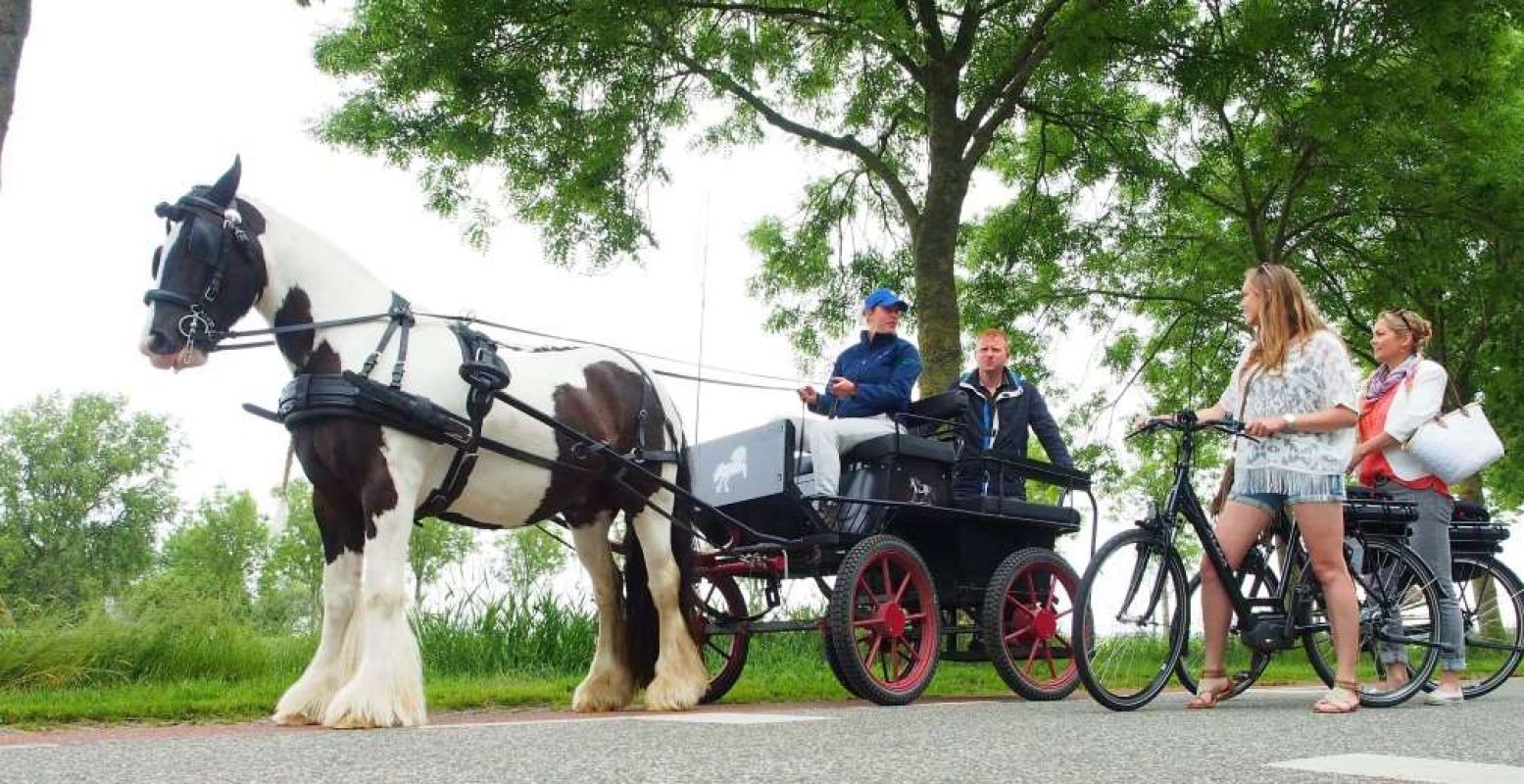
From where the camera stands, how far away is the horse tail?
23.0ft

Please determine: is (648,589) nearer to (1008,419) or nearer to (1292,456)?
(1008,419)

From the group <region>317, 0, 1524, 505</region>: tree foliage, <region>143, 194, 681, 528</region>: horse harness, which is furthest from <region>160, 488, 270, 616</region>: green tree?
<region>143, 194, 681, 528</region>: horse harness

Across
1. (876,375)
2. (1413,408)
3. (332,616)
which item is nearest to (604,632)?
(332,616)

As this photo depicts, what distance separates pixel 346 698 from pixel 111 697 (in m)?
2.61

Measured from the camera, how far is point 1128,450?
2283 centimetres

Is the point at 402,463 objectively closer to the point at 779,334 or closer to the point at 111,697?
the point at 111,697

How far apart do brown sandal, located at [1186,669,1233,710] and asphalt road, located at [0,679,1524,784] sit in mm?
328

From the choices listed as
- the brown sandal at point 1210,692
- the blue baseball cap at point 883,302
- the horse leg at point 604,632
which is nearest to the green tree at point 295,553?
the horse leg at point 604,632

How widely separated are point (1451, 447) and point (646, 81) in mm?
8853

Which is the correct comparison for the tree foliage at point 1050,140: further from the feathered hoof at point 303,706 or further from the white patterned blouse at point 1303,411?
the feathered hoof at point 303,706

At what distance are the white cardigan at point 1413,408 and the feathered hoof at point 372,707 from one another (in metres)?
5.21

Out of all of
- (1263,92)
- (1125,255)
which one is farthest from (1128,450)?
(1263,92)

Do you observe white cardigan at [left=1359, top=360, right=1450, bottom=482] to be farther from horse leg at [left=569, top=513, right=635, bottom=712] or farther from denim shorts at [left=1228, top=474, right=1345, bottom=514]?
horse leg at [left=569, top=513, right=635, bottom=712]

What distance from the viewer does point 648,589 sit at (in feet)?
23.2
